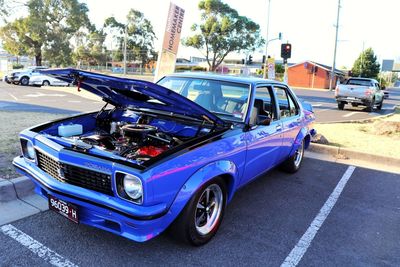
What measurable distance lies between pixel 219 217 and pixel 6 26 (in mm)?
49628

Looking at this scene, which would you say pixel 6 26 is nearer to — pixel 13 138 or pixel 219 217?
pixel 13 138

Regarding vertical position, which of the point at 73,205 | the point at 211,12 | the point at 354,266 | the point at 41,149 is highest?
the point at 211,12

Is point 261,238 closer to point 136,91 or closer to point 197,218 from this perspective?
point 197,218

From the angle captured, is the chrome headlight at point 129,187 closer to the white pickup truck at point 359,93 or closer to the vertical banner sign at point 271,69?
the vertical banner sign at point 271,69

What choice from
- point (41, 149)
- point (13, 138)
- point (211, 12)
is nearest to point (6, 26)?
point (211, 12)

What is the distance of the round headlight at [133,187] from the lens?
266 centimetres

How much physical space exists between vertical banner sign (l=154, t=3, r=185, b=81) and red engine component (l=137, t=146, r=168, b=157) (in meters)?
7.76

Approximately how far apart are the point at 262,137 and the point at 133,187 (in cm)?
193

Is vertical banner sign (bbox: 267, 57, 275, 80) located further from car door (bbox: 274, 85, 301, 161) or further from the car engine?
the car engine

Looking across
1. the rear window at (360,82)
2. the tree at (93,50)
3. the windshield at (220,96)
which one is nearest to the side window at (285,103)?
the windshield at (220,96)

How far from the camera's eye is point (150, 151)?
3381mm

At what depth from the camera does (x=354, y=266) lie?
10.3ft

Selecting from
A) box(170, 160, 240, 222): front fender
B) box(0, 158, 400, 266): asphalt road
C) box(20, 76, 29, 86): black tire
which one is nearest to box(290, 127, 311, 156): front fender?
box(0, 158, 400, 266): asphalt road

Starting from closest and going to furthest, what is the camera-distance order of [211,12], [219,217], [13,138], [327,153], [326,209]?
[219,217] < [326,209] < [13,138] < [327,153] < [211,12]
